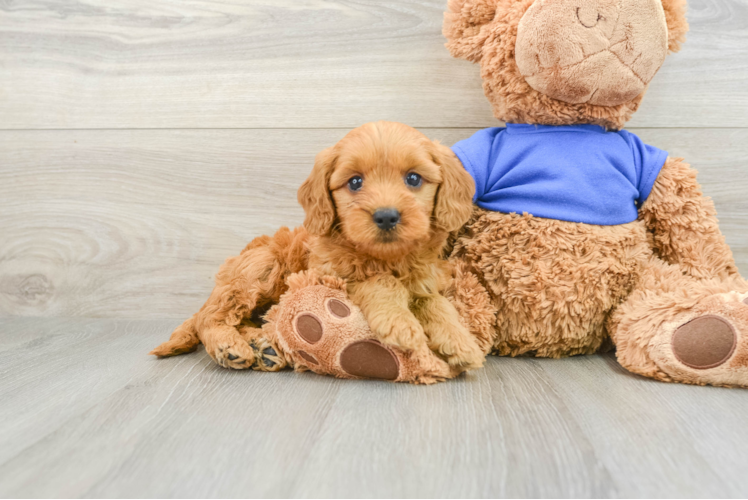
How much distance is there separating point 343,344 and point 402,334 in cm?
13

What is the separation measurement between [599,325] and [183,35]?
1348mm

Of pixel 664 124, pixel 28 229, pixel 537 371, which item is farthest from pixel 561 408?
pixel 28 229

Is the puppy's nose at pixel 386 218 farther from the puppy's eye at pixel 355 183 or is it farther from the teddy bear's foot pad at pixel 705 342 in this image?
the teddy bear's foot pad at pixel 705 342

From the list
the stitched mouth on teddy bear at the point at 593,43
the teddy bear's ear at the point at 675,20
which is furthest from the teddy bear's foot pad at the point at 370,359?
the teddy bear's ear at the point at 675,20

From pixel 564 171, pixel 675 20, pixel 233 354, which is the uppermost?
pixel 675 20

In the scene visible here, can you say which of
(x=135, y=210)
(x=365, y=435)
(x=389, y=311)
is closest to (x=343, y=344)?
(x=389, y=311)

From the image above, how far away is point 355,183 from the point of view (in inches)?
39.1

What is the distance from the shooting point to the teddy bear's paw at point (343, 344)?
992 millimetres

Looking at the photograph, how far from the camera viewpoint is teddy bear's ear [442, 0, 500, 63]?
1118 mm

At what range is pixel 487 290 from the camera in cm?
115

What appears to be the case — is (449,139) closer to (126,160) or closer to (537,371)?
(537,371)

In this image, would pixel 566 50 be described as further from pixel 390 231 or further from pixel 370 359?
pixel 370 359

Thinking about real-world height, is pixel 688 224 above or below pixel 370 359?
above

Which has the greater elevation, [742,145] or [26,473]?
[742,145]
